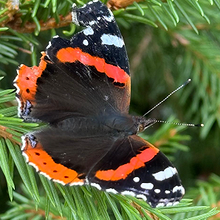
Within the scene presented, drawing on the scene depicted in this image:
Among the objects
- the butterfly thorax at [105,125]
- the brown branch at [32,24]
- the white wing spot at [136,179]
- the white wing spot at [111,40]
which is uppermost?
the brown branch at [32,24]

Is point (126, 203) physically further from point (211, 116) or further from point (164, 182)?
point (211, 116)

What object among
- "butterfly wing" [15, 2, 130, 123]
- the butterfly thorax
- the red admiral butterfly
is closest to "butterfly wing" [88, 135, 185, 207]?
the red admiral butterfly

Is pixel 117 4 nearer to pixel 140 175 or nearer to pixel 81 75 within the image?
pixel 81 75

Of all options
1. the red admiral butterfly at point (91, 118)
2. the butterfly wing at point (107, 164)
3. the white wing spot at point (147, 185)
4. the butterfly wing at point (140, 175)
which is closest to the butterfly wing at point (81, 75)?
the red admiral butterfly at point (91, 118)

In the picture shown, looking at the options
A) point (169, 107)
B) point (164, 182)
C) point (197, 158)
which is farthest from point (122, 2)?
point (197, 158)

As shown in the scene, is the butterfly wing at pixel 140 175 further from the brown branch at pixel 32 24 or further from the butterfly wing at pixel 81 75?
the brown branch at pixel 32 24

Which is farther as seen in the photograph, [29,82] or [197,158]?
[197,158]

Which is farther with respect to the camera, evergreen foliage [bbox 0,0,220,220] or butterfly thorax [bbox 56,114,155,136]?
butterfly thorax [bbox 56,114,155,136]

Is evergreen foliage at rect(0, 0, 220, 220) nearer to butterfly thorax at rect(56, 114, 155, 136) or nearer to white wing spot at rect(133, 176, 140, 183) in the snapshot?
white wing spot at rect(133, 176, 140, 183)
